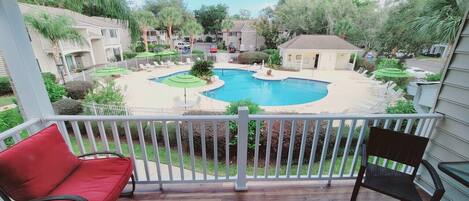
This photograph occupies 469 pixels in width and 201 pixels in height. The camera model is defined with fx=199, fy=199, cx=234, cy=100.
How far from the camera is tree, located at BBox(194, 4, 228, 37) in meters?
24.5

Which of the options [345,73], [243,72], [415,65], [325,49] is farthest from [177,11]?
[415,65]

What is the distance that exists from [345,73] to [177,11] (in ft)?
54.0

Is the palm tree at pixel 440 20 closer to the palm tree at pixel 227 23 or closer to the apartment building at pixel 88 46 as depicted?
the apartment building at pixel 88 46

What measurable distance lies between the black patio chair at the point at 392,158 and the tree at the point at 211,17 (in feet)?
80.7

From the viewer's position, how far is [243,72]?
1550cm

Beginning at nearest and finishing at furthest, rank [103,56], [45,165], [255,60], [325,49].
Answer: [45,165], [325,49], [103,56], [255,60]

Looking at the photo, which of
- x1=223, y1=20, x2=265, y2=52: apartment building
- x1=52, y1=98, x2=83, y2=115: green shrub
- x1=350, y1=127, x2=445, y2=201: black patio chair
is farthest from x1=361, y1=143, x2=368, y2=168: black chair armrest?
x1=223, y1=20, x2=265, y2=52: apartment building

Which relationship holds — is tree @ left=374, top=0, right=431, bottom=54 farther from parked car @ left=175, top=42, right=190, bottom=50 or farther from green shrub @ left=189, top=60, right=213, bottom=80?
parked car @ left=175, top=42, right=190, bottom=50

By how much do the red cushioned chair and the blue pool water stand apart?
7.72 meters

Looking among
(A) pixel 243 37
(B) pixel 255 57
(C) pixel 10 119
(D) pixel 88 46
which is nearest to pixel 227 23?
(A) pixel 243 37

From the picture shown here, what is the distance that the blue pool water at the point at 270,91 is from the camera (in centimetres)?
991

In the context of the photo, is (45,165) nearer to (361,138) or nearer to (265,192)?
(265,192)

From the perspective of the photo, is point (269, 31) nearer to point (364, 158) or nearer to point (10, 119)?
point (10, 119)

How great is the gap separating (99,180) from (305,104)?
8.15 m
